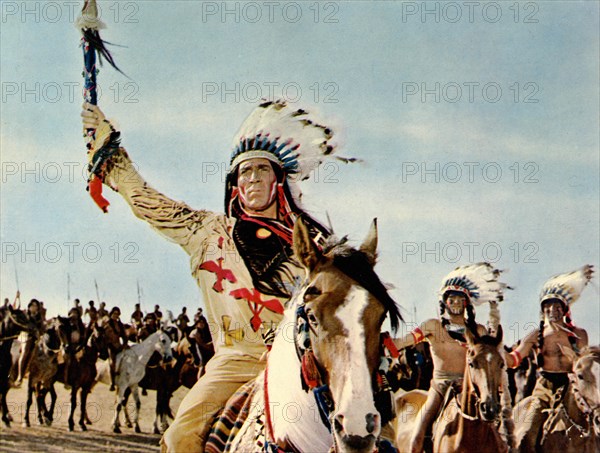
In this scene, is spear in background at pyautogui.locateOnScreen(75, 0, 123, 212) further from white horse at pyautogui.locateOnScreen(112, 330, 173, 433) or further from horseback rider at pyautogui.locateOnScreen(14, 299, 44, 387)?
white horse at pyautogui.locateOnScreen(112, 330, 173, 433)

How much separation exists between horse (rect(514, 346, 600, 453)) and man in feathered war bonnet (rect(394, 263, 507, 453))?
0.92 meters

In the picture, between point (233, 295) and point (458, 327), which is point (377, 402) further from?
point (458, 327)

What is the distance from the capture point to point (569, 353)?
802 cm

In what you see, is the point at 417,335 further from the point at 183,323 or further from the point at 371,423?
the point at 371,423

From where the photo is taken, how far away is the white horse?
10391 millimetres

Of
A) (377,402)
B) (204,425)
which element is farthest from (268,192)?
(377,402)

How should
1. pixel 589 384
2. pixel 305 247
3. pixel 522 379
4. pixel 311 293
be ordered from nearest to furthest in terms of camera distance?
pixel 311 293, pixel 305 247, pixel 589 384, pixel 522 379

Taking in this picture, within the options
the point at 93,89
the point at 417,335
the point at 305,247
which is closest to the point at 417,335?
the point at 417,335

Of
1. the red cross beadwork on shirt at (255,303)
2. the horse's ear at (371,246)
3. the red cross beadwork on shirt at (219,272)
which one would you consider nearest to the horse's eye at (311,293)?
the horse's ear at (371,246)

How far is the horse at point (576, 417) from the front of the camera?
753 centimetres

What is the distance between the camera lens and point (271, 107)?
16.0ft

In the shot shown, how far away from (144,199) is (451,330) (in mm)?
3269

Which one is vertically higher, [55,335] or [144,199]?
[144,199]

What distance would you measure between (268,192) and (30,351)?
603 centimetres
